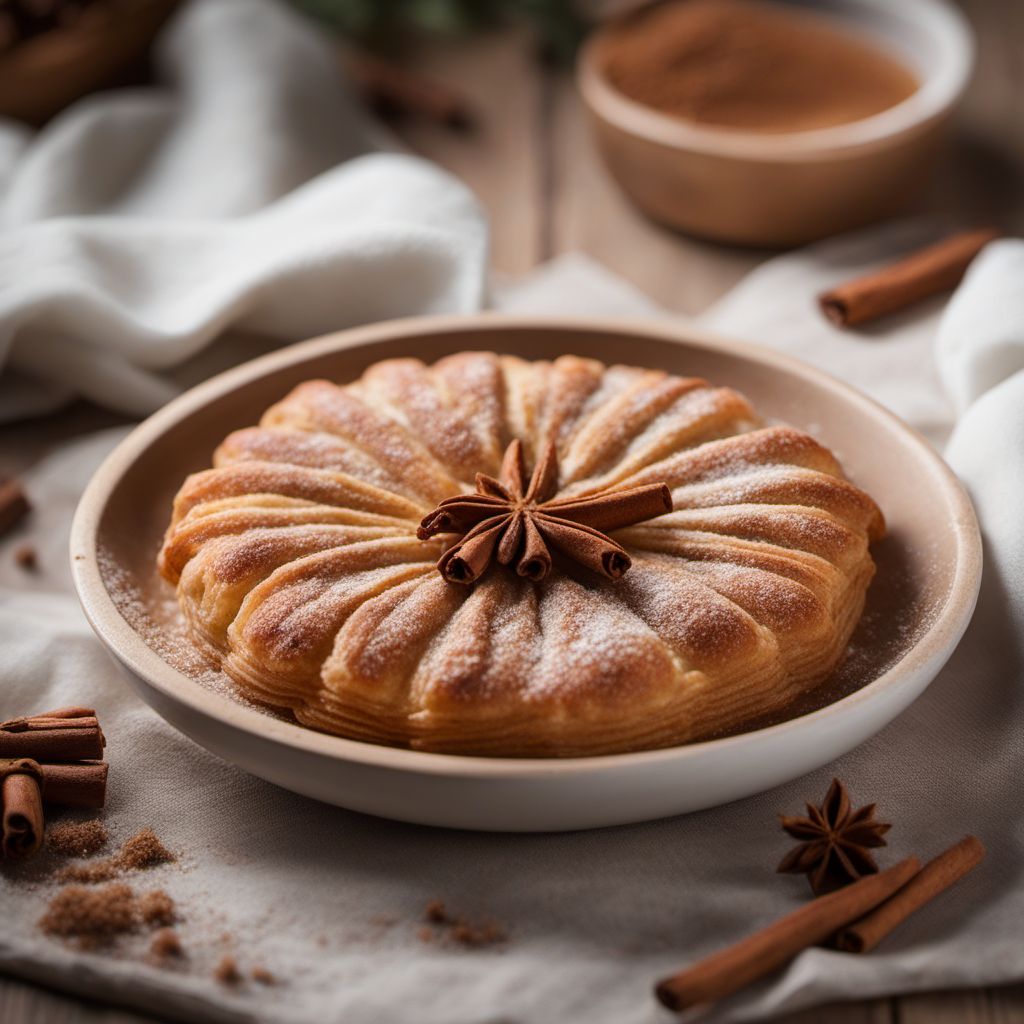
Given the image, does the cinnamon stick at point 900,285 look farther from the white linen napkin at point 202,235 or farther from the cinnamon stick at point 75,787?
the cinnamon stick at point 75,787

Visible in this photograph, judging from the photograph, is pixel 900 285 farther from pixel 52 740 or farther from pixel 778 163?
pixel 52 740

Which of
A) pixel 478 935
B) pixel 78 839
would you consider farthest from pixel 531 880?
pixel 78 839

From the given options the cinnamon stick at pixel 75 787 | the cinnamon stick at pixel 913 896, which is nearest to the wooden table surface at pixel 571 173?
the cinnamon stick at pixel 75 787

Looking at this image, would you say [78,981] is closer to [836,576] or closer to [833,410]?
[836,576]

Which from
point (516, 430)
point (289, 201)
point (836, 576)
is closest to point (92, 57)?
point (289, 201)

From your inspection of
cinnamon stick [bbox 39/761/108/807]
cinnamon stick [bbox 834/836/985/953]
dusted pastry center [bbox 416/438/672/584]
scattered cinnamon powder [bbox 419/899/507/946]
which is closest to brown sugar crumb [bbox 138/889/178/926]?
cinnamon stick [bbox 39/761/108/807]

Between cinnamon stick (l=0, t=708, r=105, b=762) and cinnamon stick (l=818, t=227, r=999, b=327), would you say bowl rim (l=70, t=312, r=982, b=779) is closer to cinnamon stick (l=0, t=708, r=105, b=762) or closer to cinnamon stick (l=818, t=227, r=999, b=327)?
cinnamon stick (l=0, t=708, r=105, b=762)
